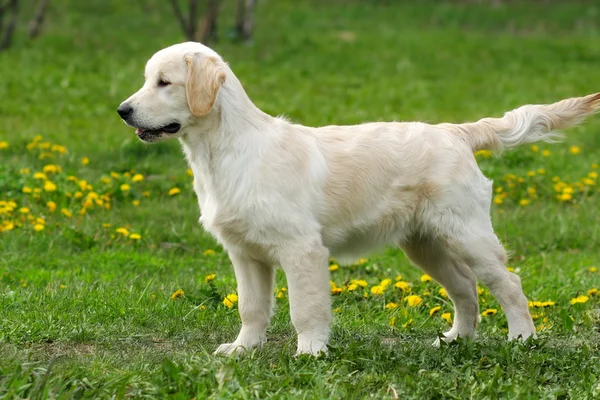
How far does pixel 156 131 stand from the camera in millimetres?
4969

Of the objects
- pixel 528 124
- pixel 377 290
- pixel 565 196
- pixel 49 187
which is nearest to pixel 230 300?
pixel 377 290

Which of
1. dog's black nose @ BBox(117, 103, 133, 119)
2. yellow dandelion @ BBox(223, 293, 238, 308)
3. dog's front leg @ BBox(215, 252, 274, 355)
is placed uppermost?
dog's black nose @ BBox(117, 103, 133, 119)

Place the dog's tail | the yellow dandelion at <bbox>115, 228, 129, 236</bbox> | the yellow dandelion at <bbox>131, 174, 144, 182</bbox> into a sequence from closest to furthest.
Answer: the dog's tail → the yellow dandelion at <bbox>115, 228, 129, 236</bbox> → the yellow dandelion at <bbox>131, 174, 144, 182</bbox>

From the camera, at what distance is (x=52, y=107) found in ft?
40.2

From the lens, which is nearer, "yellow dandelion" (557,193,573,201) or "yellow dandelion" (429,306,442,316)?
"yellow dandelion" (429,306,442,316)

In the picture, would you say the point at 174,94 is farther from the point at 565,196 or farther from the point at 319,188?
the point at 565,196

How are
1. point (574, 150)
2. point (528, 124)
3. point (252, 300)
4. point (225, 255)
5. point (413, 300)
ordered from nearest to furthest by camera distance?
1. point (252, 300)
2. point (528, 124)
3. point (413, 300)
4. point (225, 255)
5. point (574, 150)

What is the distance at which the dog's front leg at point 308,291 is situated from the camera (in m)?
4.93

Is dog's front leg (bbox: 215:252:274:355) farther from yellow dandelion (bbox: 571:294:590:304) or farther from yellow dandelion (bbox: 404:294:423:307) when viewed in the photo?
yellow dandelion (bbox: 571:294:590:304)

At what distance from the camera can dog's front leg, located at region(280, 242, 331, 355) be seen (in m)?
4.93

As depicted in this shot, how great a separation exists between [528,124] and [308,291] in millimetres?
1790

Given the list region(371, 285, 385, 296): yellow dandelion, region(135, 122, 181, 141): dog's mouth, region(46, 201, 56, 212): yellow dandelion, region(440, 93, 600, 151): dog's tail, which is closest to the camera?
region(135, 122, 181, 141): dog's mouth

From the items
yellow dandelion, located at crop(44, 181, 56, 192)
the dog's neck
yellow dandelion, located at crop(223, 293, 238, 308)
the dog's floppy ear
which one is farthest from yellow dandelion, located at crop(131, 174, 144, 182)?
the dog's floppy ear

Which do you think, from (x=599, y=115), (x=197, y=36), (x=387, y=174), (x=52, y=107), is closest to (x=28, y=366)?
(x=387, y=174)
